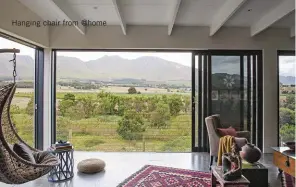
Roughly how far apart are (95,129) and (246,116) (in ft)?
11.2

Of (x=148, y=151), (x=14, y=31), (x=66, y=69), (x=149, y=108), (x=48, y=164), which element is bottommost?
(x=148, y=151)

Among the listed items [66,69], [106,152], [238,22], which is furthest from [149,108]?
[238,22]

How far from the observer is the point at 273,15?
4797 millimetres

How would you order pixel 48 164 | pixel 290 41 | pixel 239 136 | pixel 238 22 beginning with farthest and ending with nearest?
pixel 290 41 < pixel 238 22 < pixel 239 136 < pixel 48 164

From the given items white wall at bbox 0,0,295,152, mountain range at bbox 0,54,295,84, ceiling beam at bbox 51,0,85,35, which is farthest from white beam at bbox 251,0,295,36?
ceiling beam at bbox 51,0,85,35

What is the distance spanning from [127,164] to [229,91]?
284cm

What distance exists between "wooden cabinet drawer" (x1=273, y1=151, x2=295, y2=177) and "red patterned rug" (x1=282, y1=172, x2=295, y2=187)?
0.52 ft

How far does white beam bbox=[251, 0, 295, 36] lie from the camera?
14.0ft

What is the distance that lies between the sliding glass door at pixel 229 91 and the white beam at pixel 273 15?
66 cm

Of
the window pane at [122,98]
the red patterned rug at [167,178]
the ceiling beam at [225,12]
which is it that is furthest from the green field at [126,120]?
the ceiling beam at [225,12]

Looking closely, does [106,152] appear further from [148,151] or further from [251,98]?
[251,98]

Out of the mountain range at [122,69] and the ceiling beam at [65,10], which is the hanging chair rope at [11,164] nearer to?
the ceiling beam at [65,10]

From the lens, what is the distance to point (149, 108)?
20.2 feet

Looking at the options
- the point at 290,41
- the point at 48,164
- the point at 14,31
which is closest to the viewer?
the point at 48,164
